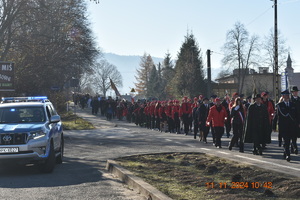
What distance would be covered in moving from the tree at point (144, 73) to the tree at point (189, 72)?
2013 inches

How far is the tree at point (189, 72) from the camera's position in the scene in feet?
254

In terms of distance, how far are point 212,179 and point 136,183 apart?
140 cm

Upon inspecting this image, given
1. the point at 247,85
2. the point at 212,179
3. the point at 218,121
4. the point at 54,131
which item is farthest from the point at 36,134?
the point at 247,85

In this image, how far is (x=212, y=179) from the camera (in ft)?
32.3

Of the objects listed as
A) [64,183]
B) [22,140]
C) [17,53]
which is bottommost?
[64,183]

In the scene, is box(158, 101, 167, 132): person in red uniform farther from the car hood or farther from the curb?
the car hood

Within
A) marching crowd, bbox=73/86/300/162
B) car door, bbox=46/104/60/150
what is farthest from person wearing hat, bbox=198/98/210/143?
car door, bbox=46/104/60/150

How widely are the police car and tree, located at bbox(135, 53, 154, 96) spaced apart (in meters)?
123

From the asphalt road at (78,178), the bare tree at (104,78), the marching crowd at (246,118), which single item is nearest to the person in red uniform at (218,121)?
the marching crowd at (246,118)

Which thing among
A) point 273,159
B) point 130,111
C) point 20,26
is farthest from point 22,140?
point 130,111

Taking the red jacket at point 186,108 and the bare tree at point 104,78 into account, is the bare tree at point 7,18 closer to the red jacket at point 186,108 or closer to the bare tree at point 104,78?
the red jacket at point 186,108

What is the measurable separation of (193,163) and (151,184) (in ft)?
11.2

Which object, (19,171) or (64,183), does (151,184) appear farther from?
(19,171)

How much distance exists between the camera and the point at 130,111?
4575cm
